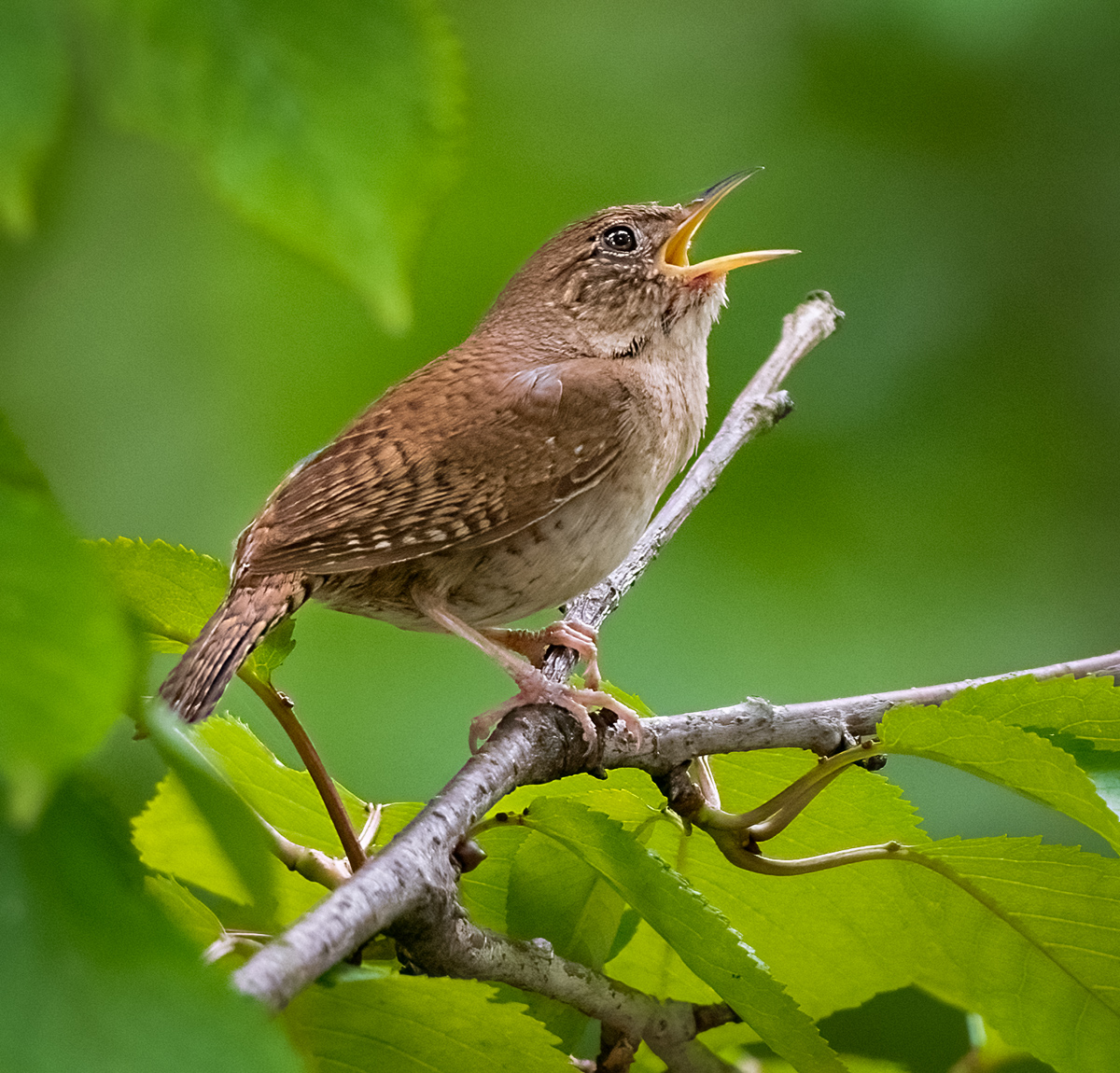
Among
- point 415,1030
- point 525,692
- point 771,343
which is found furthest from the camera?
point 771,343

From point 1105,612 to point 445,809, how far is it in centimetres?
319

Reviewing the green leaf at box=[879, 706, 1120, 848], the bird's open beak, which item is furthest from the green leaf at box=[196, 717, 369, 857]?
the bird's open beak

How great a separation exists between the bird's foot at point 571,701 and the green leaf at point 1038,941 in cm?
37

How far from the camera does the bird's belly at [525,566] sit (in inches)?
73.1

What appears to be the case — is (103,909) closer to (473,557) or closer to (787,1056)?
(787,1056)

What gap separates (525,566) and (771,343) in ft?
7.29

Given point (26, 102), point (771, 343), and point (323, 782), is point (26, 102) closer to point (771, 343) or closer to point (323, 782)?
point (323, 782)

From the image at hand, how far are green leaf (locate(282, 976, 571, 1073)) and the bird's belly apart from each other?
867 millimetres

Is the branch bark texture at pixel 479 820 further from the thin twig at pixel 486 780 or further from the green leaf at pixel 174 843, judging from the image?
the green leaf at pixel 174 843

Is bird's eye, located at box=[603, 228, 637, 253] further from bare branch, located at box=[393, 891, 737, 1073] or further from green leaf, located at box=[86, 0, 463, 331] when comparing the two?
green leaf, located at box=[86, 0, 463, 331]

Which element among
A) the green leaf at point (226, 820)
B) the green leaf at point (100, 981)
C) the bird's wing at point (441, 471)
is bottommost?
the bird's wing at point (441, 471)

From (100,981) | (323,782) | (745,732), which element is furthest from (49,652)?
(745,732)

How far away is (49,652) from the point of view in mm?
377

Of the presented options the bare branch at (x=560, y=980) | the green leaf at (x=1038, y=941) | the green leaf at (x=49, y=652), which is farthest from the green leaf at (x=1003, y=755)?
the green leaf at (x=49, y=652)
